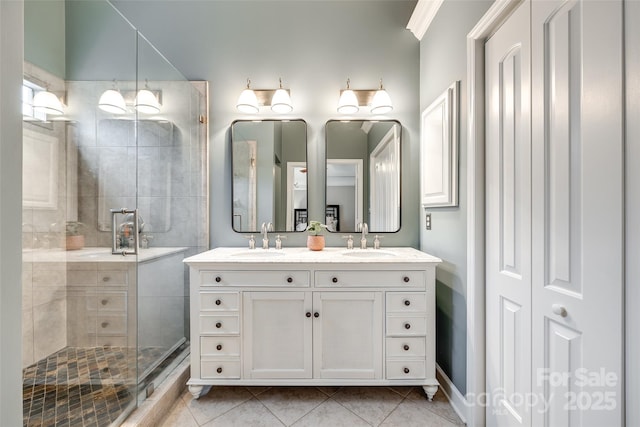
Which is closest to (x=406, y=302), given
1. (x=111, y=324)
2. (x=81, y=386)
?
(x=111, y=324)

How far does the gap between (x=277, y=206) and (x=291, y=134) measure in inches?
23.5

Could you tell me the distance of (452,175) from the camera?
5.31 feet

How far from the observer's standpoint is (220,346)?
5.28 ft

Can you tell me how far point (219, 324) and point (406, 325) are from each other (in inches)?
43.8

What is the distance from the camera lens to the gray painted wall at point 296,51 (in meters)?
2.17

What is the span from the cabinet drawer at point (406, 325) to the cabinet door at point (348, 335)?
0.23 feet

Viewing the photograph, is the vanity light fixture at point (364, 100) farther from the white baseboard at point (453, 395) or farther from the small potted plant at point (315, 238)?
the white baseboard at point (453, 395)

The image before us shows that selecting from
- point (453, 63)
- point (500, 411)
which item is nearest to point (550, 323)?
point (500, 411)

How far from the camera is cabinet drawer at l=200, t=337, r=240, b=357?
1.61 meters

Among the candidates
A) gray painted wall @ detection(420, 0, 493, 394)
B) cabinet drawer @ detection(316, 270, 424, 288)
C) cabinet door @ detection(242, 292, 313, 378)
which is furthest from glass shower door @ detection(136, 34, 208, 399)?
gray painted wall @ detection(420, 0, 493, 394)

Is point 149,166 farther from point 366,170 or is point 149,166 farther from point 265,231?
point 366,170

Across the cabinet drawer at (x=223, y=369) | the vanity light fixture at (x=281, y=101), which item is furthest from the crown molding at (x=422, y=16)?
the cabinet drawer at (x=223, y=369)

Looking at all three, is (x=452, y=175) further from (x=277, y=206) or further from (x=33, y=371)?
(x=33, y=371)

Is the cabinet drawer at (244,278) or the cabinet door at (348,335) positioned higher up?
the cabinet drawer at (244,278)
